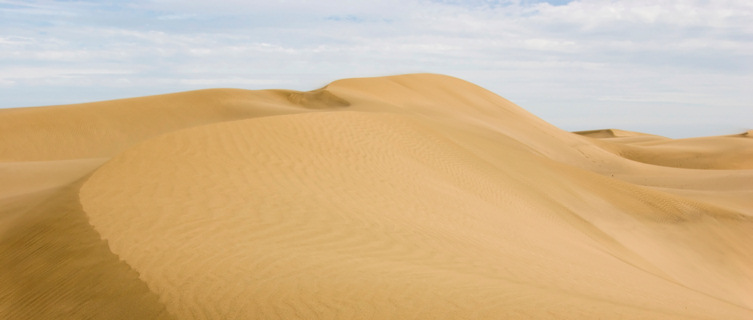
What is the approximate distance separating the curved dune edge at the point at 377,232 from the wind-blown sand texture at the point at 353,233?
0.11 ft

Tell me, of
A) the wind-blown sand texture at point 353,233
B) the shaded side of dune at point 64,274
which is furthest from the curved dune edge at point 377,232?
the shaded side of dune at point 64,274

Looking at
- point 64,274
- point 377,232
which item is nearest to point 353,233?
point 377,232

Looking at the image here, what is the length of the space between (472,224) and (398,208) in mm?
951

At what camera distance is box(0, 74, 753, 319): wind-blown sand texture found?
496cm

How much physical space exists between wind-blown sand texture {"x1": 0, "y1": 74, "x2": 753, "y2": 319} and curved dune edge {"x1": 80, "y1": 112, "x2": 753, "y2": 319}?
3cm

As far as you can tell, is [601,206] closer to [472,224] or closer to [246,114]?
[472,224]

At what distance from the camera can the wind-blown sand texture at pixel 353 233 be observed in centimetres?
496

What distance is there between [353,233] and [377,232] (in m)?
0.28

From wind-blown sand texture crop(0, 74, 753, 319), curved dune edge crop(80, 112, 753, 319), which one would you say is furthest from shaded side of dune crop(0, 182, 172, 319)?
curved dune edge crop(80, 112, 753, 319)

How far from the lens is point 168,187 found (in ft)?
26.7

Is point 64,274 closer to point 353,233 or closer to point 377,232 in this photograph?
point 353,233

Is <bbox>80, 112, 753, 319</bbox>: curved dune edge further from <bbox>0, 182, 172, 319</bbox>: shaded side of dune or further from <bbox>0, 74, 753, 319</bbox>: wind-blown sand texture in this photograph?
<bbox>0, 182, 172, 319</bbox>: shaded side of dune

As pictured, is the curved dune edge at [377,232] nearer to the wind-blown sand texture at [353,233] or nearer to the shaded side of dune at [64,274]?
the wind-blown sand texture at [353,233]

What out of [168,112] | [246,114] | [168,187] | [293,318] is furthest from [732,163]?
[293,318]
